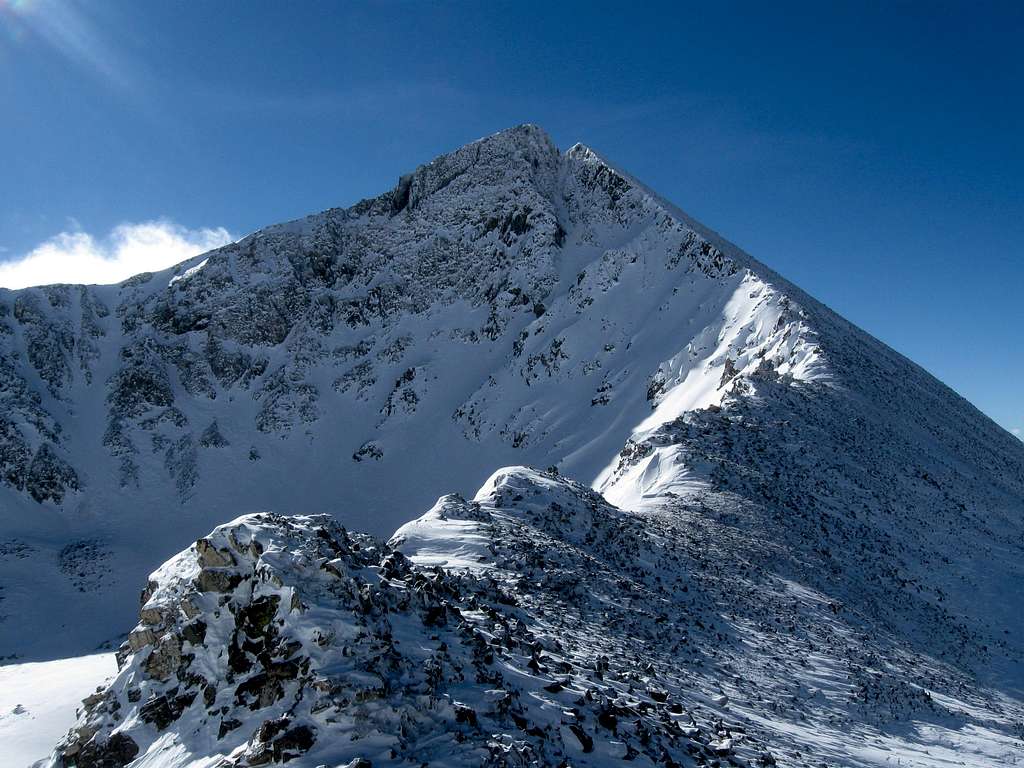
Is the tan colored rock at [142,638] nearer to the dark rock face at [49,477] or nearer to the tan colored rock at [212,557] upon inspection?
the tan colored rock at [212,557]

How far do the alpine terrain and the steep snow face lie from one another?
364mm

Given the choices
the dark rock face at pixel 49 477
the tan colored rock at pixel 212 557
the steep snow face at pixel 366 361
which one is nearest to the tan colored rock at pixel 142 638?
the tan colored rock at pixel 212 557

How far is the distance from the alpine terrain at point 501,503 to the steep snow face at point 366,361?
36cm

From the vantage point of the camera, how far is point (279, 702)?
27.5ft

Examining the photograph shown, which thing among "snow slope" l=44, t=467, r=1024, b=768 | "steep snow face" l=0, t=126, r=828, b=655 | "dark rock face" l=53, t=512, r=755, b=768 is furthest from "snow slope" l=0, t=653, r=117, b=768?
"steep snow face" l=0, t=126, r=828, b=655

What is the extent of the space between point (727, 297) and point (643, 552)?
125 ft

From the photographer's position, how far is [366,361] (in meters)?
75.2

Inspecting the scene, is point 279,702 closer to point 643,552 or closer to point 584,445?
point 643,552

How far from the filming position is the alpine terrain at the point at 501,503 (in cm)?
948

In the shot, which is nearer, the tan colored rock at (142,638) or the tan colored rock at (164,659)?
the tan colored rock at (164,659)

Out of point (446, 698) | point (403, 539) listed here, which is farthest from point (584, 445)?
point (446, 698)

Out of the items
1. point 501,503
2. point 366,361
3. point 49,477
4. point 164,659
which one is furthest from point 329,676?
point 366,361

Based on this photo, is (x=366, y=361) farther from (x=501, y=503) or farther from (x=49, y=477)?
(x=501, y=503)

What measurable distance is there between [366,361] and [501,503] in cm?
5645
